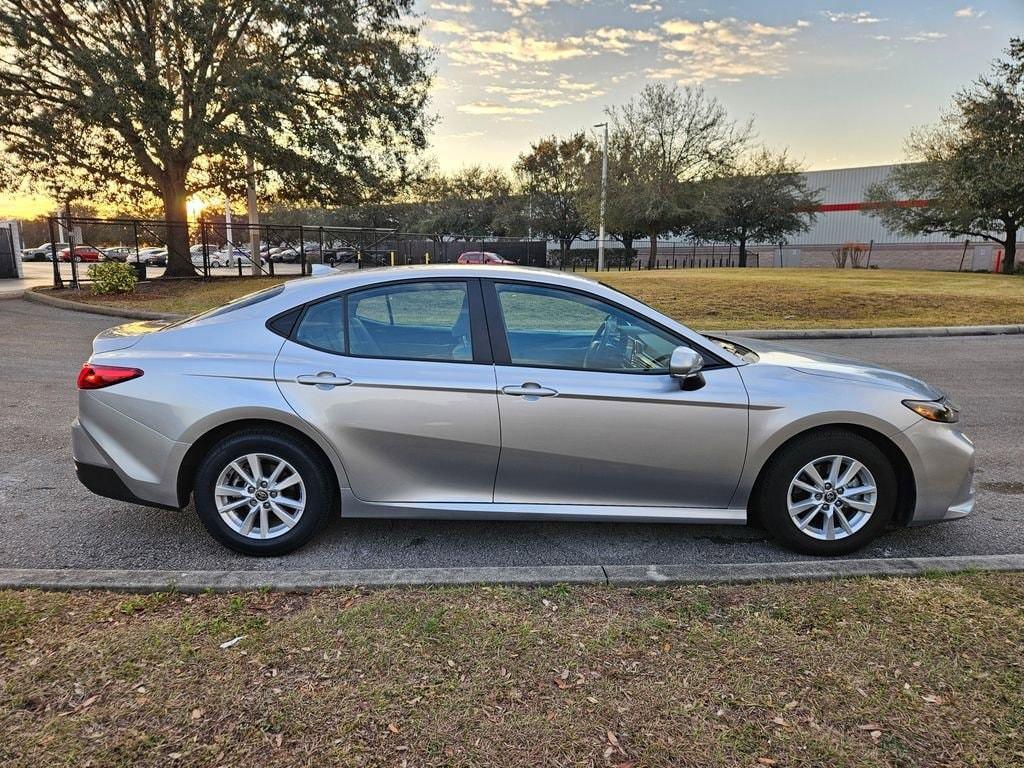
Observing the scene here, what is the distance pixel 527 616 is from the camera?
2.94 meters

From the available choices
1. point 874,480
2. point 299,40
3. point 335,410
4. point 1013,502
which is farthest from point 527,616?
point 299,40

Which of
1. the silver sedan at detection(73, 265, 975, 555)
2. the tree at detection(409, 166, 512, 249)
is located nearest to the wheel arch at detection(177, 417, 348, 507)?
the silver sedan at detection(73, 265, 975, 555)

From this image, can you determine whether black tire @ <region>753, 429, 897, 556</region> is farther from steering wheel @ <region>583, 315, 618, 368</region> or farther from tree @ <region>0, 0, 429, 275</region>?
tree @ <region>0, 0, 429, 275</region>

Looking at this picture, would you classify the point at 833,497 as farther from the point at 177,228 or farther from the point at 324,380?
the point at 177,228

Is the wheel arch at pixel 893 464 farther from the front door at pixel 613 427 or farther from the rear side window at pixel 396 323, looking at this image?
the rear side window at pixel 396 323

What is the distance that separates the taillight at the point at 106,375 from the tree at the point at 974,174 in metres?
35.3

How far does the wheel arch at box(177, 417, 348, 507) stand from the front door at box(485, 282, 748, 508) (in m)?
0.88

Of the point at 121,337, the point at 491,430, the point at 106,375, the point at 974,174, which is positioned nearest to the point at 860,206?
the point at 974,174

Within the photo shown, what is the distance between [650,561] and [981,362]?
8.92 m

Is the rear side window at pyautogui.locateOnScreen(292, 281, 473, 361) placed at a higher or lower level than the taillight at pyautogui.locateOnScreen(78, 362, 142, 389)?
higher

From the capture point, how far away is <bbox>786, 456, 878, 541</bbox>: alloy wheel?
11.7 ft

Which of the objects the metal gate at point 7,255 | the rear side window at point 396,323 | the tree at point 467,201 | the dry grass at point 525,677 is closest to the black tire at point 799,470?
the dry grass at point 525,677

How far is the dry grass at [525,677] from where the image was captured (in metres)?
2.20

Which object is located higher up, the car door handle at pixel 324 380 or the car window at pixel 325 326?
the car window at pixel 325 326
